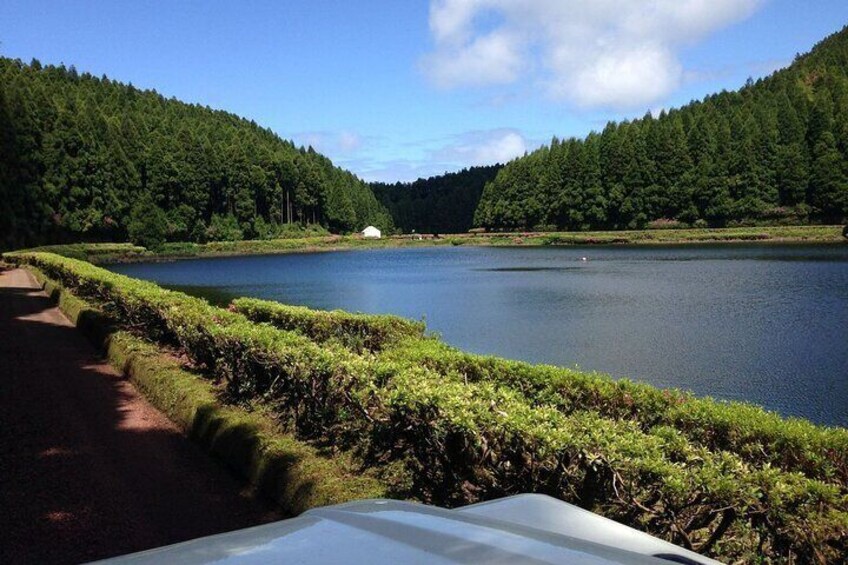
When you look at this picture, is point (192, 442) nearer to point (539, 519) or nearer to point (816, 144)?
point (539, 519)

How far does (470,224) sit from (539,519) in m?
149

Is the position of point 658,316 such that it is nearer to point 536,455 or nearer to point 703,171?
point 536,455

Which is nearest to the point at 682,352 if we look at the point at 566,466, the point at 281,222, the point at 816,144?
the point at 566,466

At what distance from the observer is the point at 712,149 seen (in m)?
89.2

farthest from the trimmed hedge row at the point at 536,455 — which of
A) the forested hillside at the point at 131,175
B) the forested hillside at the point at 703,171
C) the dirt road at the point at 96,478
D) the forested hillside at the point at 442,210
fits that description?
the forested hillside at the point at 442,210

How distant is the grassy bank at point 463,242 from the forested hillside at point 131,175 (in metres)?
5.78

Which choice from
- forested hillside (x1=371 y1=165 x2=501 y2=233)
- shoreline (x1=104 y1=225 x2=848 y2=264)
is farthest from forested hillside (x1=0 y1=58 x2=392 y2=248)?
forested hillside (x1=371 y1=165 x2=501 y2=233)

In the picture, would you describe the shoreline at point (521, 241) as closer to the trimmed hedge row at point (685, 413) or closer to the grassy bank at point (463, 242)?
the grassy bank at point (463, 242)

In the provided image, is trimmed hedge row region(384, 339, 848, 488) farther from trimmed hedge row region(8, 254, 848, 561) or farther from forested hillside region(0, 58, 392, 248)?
forested hillside region(0, 58, 392, 248)

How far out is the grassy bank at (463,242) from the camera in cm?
Answer: 6525

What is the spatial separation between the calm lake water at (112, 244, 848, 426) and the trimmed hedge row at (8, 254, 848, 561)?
25.0 ft

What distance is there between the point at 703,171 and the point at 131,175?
261 ft

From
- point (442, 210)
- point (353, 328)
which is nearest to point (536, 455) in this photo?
point (353, 328)

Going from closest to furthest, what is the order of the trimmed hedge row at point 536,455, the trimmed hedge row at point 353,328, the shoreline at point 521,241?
the trimmed hedge row at point 536,455 → the trimmed hedge row at point 353,328 → the shoreline at point 521,241
